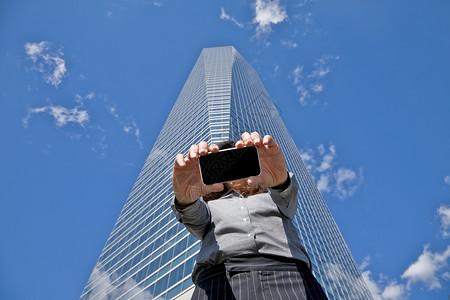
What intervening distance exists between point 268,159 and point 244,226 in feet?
2.08

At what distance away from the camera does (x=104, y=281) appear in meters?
29.9

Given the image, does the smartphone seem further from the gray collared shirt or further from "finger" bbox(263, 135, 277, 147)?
the gray collared shirt

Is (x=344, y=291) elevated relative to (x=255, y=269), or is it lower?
elevated

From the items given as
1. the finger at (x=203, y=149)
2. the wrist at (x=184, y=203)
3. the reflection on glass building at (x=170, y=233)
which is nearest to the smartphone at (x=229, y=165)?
the finger at (x=203, y=149)

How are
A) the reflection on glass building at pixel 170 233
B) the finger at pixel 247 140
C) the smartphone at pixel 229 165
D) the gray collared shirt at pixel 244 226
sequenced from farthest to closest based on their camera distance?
the reflection on glass building at pixel 170 233
the gray collared shirt at pixel 244 226
the finger at pixel 247 140
the smartphone at pixel 229 165

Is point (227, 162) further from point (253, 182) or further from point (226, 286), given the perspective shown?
point (226, 286)

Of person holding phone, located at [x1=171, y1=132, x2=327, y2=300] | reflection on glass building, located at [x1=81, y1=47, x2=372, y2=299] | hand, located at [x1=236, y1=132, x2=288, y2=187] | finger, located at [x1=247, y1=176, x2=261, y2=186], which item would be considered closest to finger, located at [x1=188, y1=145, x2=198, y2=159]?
person holding phone, located at [x1=171, y1=132, x2=327, y2=300]

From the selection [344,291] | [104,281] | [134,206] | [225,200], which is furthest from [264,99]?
[225,200]

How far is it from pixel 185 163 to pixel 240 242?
777 mm

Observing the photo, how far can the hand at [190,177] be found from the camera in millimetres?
1924

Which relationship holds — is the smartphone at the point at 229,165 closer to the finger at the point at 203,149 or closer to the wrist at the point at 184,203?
the finger at the point at 203,149

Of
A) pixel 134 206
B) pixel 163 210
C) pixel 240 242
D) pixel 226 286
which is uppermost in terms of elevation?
pixel 134 206

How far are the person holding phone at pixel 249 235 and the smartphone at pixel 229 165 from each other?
0.07m

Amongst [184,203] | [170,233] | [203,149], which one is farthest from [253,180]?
[170,233]
